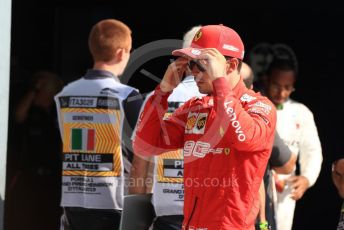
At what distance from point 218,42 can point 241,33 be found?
4.26 meters

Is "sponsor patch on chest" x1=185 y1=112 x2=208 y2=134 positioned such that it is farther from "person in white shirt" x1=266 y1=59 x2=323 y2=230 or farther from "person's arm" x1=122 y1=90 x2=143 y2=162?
"person in white shirt" x1=266 y1=59 x2=323 y2=230

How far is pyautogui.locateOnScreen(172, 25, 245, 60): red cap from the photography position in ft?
11.4

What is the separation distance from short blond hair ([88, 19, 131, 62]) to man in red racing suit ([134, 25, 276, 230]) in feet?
3.93

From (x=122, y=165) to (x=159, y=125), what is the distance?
104cm

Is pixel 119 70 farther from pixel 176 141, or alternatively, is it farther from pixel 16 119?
pixel 16 119

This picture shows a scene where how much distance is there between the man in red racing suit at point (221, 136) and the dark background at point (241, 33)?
3759mm

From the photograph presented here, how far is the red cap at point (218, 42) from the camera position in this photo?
349 centimetres

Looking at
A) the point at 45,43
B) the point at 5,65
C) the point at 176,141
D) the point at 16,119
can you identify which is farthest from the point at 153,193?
the point at 45,43

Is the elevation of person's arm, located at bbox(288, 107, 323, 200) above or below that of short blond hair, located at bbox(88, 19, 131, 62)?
below

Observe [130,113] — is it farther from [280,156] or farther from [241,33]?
[241,33]

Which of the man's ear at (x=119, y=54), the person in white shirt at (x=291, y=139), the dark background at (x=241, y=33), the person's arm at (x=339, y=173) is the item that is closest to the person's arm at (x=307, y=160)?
the person in white shirt at (x=291, y=139)

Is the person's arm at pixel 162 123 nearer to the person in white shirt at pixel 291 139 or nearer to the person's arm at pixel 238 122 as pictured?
the person's arm at pixel 238 122

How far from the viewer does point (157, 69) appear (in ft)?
23.9

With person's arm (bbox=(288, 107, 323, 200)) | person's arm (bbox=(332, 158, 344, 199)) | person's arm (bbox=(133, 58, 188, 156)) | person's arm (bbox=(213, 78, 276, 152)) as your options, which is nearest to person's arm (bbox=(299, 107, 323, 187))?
person's arm (bbox=(288, 107, 323, 200))
